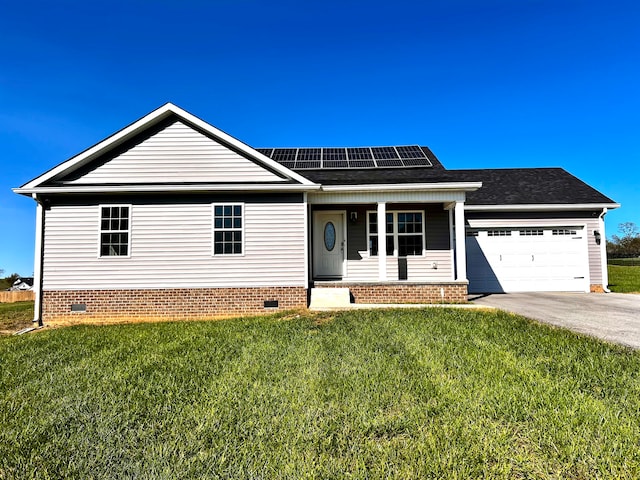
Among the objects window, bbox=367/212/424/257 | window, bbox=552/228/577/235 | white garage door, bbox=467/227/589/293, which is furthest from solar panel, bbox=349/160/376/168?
window, bbox=552/228/577/235

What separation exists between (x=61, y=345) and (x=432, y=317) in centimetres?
686

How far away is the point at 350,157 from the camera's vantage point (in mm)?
13805

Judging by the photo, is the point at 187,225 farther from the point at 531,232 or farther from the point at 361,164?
the point at 531,232

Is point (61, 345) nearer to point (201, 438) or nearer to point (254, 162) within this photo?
point (201, 438)

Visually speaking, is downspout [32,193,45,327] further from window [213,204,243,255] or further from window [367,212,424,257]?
window [367,212,424,257]

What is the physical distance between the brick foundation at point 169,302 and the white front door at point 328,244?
216cm

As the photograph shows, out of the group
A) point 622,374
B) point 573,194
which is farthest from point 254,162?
point 573,194

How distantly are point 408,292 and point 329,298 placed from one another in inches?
87.7

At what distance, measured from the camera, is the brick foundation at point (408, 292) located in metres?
10.2

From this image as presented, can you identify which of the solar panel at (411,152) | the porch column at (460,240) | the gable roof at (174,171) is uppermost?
the solar panel at (411,152)

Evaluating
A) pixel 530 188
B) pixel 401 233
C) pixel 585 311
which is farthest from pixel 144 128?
pixel 530 188

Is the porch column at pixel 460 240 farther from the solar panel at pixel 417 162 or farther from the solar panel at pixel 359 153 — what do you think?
the solar panel at pixel 359 153

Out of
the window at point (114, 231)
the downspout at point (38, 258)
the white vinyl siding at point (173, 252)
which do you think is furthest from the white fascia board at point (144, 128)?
the window at point (114, 231)

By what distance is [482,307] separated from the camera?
8945mm
